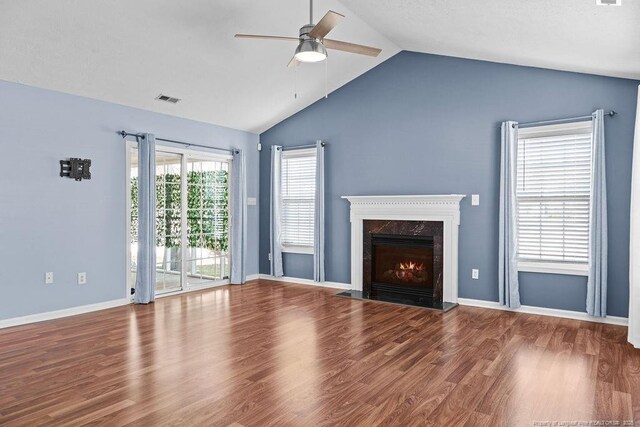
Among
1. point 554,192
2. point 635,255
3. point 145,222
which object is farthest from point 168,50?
point 635,255

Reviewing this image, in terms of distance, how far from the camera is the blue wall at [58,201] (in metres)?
4.60

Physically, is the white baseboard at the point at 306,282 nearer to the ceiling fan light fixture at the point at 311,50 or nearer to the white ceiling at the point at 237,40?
the white ceiling at the point at 237,40

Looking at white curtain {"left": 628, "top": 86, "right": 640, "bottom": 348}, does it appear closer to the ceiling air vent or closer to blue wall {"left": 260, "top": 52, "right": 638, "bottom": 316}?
blue wall {"left": 260, "top": 52, "right": 638, "bottom": 316}

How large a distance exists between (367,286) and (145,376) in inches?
142

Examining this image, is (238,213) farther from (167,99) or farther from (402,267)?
(402,267)

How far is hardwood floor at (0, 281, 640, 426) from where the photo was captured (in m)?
2.64

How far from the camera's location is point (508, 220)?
516 centimetres

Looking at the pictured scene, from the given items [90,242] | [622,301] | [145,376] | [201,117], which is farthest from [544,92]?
[90,242]

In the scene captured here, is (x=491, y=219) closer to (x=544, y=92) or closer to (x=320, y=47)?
(x=544, y=92)

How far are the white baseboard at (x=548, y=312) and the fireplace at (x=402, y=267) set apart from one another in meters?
0.54

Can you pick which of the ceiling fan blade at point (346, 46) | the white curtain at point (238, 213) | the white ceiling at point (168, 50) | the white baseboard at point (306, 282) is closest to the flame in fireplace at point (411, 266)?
the white baseboard at point (306, 282)

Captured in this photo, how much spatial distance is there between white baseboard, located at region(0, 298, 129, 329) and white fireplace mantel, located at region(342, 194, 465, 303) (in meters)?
3.32

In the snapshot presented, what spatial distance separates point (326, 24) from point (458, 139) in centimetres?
301

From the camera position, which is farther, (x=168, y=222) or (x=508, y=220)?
(x=168, y=222)
